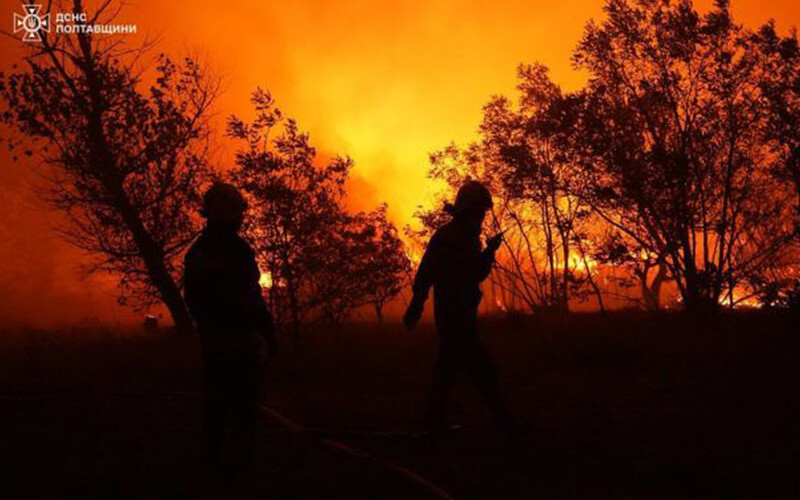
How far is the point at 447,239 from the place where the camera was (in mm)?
6609

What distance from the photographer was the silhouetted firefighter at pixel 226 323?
213 inches

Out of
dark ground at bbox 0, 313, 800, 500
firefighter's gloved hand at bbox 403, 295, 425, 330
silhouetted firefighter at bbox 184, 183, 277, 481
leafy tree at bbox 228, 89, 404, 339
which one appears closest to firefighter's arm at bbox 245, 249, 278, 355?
silhouetted firefighter at bbox 184, 183, 277, 481

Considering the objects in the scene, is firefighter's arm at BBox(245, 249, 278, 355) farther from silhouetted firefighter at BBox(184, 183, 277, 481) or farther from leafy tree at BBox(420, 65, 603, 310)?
leafy tree at BBox(420, 65, 603, 310)

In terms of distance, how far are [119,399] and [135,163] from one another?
427 inches

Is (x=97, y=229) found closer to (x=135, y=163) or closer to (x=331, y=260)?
(x=135, y=163)

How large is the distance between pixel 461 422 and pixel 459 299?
2352mm

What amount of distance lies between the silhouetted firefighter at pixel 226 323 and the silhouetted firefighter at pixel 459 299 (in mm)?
1733

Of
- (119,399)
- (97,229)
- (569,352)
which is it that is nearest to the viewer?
(119,399)

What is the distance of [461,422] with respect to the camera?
8312 millimetres

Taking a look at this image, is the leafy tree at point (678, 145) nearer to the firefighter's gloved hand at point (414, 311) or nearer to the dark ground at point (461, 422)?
the dark ground at point (461, 422)

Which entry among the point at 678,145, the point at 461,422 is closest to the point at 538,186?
the point at 678,145

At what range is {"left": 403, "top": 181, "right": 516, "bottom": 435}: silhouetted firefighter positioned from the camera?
660cm

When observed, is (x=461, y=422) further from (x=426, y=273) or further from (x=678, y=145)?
(x=678, y=145)

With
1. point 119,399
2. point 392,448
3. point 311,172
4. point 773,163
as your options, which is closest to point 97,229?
point 311,172
